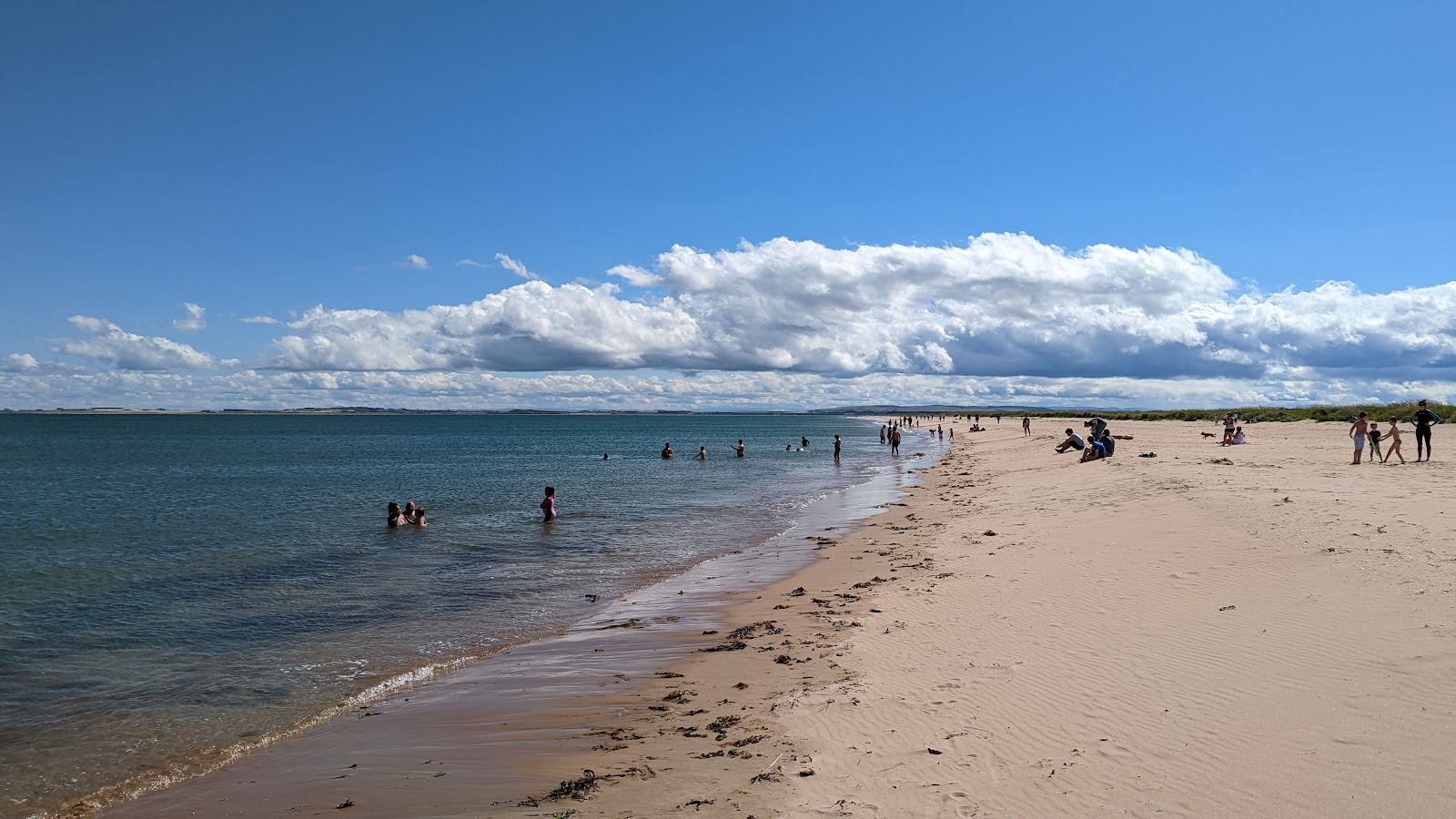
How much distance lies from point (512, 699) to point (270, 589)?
33.1ft

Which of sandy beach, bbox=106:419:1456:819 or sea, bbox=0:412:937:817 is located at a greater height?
sandy beach, bbox=106:419:1456:819

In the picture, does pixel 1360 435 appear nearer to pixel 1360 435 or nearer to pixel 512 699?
pixel 1360 435

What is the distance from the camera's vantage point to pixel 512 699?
9461 mm

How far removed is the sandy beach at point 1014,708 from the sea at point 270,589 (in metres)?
1.46

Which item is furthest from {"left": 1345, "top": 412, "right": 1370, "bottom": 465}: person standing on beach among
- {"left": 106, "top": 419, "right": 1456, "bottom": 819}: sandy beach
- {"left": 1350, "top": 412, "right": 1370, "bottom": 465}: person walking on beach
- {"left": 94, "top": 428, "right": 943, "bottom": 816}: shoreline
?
{"left": 94, "top": 428, "right": 943, "bottom": 816}: shoreline

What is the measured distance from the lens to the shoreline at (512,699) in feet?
23.8

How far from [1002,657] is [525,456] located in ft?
213

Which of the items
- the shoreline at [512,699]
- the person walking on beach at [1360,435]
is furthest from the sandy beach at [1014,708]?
the person walking on beach at [1360,435]

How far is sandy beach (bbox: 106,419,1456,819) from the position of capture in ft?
19.2

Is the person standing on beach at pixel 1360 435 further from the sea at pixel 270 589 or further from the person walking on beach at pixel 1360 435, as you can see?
the sea at pixel 270 589

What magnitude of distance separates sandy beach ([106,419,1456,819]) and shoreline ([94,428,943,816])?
0.06 metres

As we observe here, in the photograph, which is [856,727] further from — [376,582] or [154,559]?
[154,559]

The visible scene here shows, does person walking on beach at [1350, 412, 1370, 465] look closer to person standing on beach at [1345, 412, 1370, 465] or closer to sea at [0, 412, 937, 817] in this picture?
person standing on beach at [1345, 412, 1370, 465]

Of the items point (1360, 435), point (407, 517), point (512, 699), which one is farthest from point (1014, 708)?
point (1360, 435)
